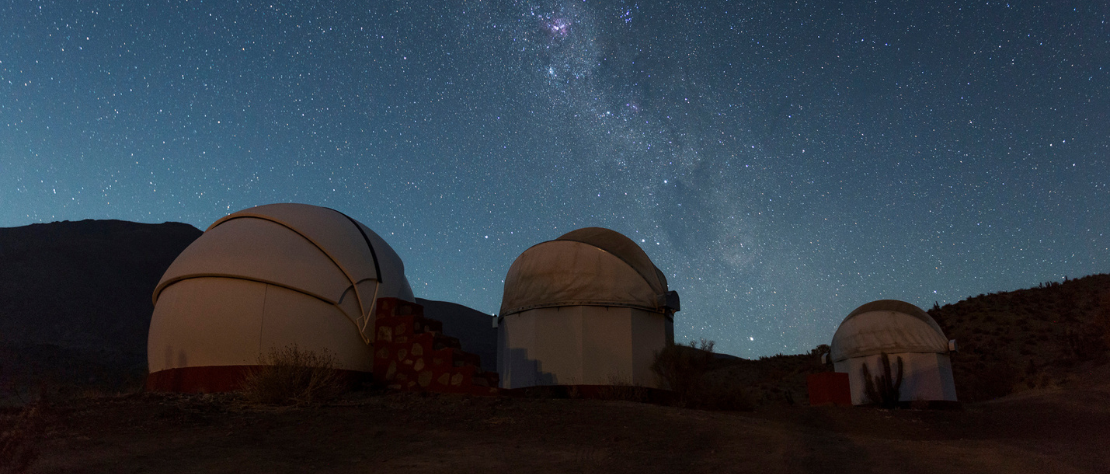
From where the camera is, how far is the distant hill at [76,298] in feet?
104

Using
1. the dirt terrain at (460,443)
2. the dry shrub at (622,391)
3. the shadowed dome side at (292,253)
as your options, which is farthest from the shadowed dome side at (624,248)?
the dirt terrain at (460,443)

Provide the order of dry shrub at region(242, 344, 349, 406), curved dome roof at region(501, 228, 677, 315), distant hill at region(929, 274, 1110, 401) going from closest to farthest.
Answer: dry shrub at region(242, 344, 349, 406), curved dome roof at region(501, 228, 677, 315), distant hill at region(929, 274, 1110, 401)

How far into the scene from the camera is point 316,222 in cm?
1087

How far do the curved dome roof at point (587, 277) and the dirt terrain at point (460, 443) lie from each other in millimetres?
5121

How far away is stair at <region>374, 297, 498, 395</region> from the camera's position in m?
9.52

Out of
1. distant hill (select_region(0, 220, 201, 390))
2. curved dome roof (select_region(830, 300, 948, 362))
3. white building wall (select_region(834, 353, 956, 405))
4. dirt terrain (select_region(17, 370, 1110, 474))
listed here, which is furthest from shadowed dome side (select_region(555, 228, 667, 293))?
distant hill (select_region(0, 220, 201, 390))

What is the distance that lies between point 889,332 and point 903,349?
573mm

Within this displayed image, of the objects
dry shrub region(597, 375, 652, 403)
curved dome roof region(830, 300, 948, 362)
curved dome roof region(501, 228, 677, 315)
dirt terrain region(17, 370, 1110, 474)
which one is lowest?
dirt terrain region(17, 370, 1110, 474)

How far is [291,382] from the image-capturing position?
8148 millimetres

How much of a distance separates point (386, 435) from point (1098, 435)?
32.0 ft

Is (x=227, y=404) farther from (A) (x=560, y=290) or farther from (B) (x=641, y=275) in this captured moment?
(B) (x=641, y=275)

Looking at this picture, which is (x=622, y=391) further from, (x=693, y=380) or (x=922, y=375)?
(x=922, y=375)

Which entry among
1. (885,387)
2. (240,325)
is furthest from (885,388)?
(240,325)

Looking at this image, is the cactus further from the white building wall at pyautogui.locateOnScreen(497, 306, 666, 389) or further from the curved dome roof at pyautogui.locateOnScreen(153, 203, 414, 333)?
the curved dome roof at pyautogui.locateOnScreen(153, 203, 414, 333)
